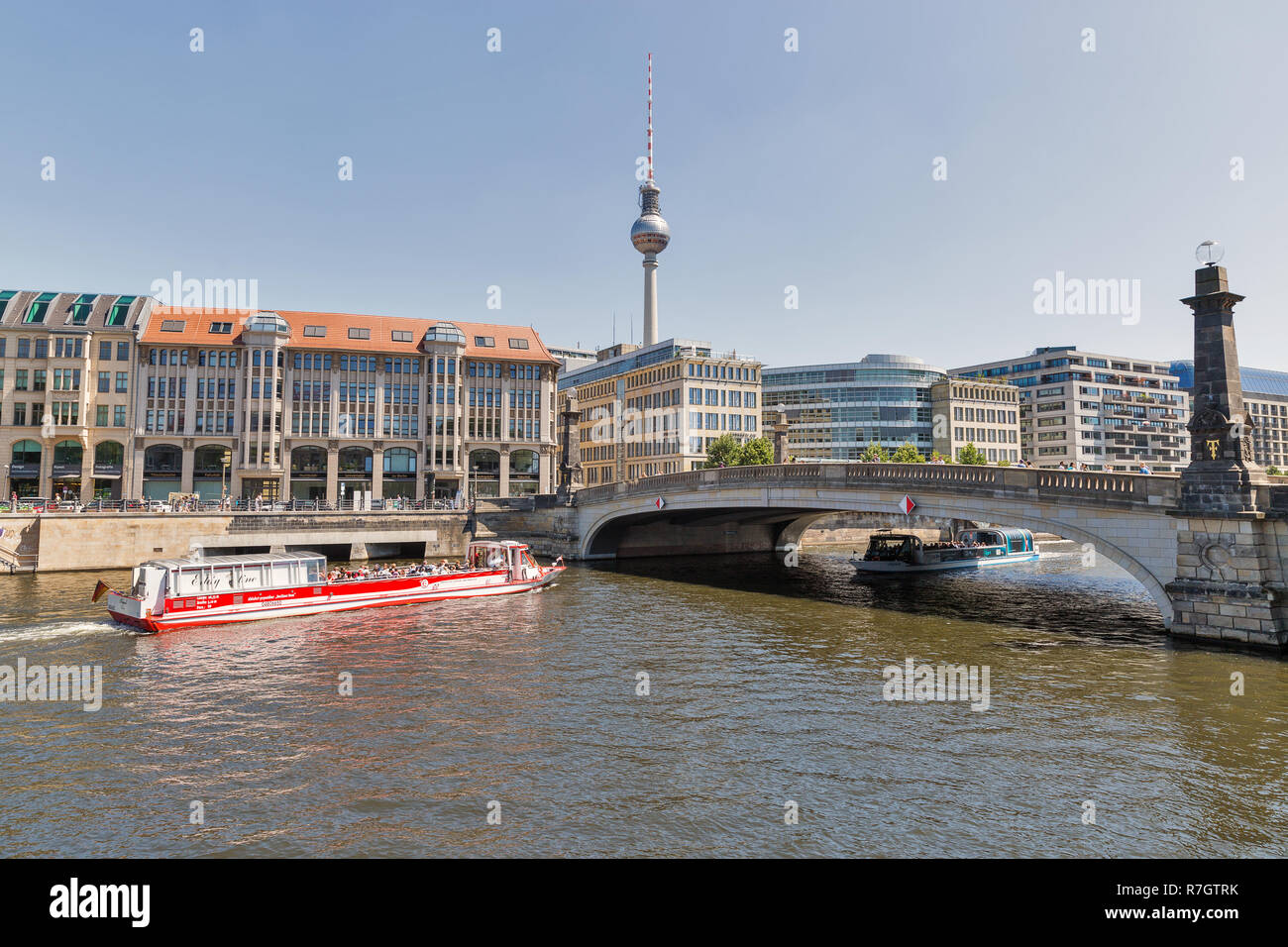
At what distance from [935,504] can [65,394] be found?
77085 mm

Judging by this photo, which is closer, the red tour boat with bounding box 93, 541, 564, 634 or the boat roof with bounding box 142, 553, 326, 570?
the red tour boat with bounding box 93, 541, 564, 634

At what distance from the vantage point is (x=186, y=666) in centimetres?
2591

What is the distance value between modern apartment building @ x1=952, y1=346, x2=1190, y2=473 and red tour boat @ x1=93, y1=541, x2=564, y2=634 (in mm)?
113572

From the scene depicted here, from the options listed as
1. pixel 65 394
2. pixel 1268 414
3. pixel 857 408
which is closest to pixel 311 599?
pixel 65 394

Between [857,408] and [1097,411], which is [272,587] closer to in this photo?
[857,408]

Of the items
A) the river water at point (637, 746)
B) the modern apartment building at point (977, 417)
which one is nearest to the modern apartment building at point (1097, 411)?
the modern apartment building at point (977, 417)

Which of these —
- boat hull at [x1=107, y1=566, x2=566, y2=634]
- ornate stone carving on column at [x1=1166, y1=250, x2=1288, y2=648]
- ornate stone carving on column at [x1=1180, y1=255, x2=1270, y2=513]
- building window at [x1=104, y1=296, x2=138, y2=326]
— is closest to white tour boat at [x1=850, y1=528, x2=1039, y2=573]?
boat hull at [x1=107, y1=566, x2=566, y2=634]

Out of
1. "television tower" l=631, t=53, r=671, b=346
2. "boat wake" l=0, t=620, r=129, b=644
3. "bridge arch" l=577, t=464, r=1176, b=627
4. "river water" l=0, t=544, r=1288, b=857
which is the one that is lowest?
"river water" l=0, t=544, r=1288, b=857

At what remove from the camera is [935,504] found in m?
36.1

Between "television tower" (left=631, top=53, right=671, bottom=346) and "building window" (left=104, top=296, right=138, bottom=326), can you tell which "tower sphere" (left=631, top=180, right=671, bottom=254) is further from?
"building window" (left=104, top=296, right=138, bottom=326)

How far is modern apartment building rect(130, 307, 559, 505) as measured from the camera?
7556 cm

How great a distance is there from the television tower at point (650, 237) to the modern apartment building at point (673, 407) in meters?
14.2
